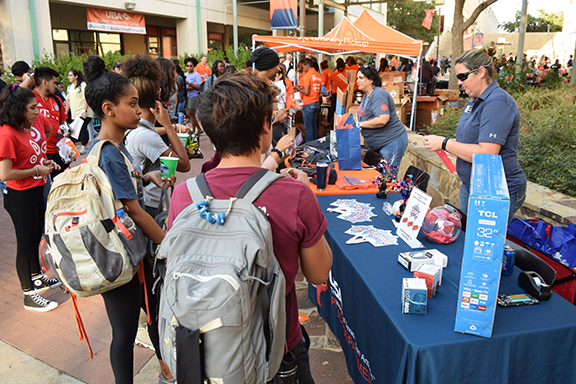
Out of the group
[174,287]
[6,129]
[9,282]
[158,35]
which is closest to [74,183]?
[174,287]

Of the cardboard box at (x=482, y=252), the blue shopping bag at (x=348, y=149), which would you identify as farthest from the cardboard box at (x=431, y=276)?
the blue shopping bag at (x=348, y=149)

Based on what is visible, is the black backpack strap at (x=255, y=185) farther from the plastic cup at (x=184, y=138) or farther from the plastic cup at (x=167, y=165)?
the plastic cup at (x=184, y=138)

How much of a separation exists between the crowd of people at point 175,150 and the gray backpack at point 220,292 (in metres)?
0.13

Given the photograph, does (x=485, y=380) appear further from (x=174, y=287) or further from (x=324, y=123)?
(x=324, y=123)

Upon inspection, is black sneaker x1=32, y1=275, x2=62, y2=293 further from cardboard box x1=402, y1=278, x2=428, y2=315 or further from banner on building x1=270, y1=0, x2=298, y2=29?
banner on building x1=270, y1=0, x2=298, y2=29

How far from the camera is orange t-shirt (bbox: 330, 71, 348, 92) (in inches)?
384

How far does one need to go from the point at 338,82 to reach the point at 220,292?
9595 millimetres

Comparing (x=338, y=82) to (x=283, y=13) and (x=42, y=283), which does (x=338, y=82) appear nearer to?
(x=42, y=283)

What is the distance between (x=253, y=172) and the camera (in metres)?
Answer: 1.40

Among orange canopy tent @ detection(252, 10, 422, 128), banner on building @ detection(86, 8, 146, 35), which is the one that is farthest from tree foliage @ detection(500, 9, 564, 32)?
orange canopy tent @ detection(252, 10, 422, 128)

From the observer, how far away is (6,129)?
3104mm

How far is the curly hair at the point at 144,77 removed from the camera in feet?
8.70

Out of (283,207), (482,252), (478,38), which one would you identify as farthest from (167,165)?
(478,38)

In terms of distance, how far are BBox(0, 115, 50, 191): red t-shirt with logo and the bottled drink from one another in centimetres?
180
